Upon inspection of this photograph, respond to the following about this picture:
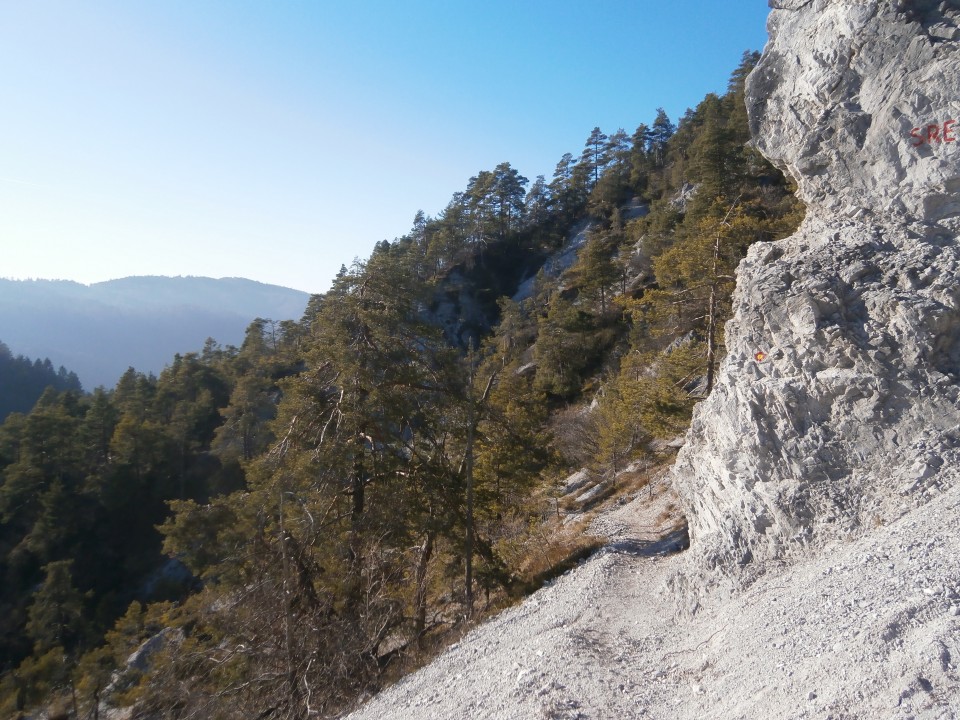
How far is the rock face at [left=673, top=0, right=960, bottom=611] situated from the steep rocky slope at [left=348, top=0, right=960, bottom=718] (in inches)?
1.2

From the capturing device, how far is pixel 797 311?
916 centimetres

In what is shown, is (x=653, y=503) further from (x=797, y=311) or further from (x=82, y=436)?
(x=82, y=436)

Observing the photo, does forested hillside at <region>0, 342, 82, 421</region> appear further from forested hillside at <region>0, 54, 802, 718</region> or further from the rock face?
the rock face

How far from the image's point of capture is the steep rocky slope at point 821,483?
228 inches

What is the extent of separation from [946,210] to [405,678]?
467 inches

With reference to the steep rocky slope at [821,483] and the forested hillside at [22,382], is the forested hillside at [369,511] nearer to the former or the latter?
the steep rocky slope at [821,483]

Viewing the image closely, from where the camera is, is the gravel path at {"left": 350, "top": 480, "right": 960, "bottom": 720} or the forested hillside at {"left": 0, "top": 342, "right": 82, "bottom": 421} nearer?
the gravel path at {"left": 350, "top": 480, "right": 960, "bottom": 720}

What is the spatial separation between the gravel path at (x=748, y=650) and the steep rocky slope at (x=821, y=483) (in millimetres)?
29

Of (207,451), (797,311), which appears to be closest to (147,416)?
(207,451)

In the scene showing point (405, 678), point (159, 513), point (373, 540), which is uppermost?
point (373, 540)

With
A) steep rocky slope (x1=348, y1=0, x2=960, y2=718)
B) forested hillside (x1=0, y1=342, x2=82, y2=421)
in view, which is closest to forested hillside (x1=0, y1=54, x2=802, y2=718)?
steep rocky slope (x1=348, y1=0, x2=960, y2=718)

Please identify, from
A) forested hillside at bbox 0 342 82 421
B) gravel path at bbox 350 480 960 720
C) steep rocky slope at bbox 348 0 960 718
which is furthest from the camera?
forested hillside at bbox 0 342 82 421

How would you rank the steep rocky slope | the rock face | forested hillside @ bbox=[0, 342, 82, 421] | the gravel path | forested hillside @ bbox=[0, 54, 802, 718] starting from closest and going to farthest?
the gravel path, the steep rocky slope, the rock face, forested hillside @ bbox=[0, 54, 802, 718], forested hillside @ bbox=[0, 342, 82, 421]

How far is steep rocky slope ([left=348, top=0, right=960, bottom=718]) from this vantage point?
5.79 meters
